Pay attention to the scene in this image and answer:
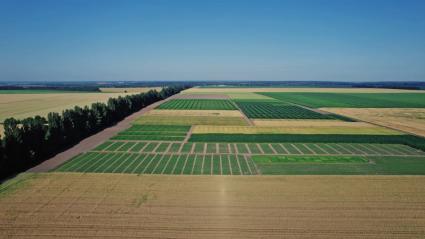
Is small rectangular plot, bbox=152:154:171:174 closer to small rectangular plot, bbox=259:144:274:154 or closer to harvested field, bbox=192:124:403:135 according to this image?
small rectangular plot, bbox=259:144:274:154

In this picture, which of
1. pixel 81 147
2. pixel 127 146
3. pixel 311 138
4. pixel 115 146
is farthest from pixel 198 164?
pixel 311 138

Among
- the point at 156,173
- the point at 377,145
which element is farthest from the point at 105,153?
the point at 377,145

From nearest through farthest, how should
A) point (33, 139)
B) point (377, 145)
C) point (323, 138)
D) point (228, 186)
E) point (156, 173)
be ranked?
point (228, 186) < point (156, 173) < point (33, 139) < point (377, 145) < point (323, 138)

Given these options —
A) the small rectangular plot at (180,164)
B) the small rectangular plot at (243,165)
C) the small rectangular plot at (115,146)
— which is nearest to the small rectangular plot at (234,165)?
the small rectangular plot at (243,165)

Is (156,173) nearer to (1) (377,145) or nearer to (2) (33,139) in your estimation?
(2) (33,139)

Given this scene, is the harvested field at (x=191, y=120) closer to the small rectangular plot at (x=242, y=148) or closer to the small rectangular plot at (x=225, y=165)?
the small rectangular plot at (x=242, y=148)

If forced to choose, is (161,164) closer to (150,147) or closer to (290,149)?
(150,147)
